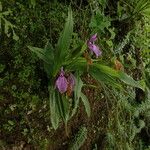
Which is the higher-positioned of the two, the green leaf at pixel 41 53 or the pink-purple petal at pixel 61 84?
the green leaf at pixel 41 53

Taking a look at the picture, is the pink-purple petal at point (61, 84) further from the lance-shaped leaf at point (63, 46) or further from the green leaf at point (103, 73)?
the green leaf at point (103, 73)

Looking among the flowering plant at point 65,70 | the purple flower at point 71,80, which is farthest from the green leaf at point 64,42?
the purple flower at point 71,80

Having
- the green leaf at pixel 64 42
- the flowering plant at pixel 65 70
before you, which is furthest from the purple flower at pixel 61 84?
the green leaf at pixel 64 42

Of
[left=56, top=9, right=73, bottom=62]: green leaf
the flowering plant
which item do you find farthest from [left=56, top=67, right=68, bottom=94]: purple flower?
[left=56, top=9, right=73, bottom=62]: green leaf

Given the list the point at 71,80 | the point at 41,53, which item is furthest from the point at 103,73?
the point at 41,53

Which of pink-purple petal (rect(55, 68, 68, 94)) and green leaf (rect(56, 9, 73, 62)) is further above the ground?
green leaf (rect(56, 9, 73, 62))

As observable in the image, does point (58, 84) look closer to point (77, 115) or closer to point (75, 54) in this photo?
point (75, 54)

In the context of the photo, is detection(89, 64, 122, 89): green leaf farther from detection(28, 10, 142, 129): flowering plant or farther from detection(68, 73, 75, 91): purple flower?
detection(68, 73, 75, 91): purple flower

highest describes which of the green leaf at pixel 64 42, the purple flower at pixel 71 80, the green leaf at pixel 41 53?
the green leaf at pixel 64 42

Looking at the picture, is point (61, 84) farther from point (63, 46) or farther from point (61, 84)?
point (63, 46)
